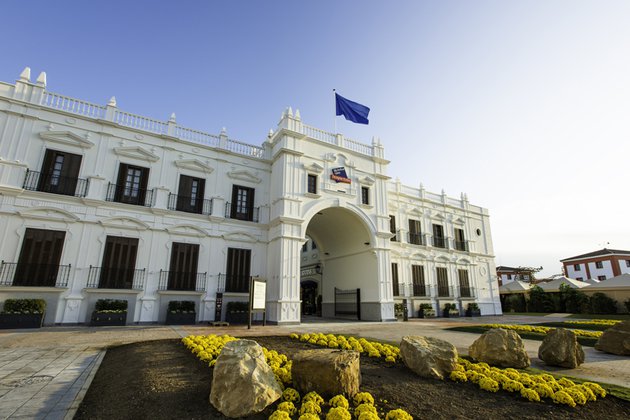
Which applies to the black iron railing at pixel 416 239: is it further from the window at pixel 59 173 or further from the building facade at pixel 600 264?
the building facade at pixel 600 264

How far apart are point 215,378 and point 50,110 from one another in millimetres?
17225

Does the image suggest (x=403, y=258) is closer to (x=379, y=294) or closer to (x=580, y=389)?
(x=379, y=294)

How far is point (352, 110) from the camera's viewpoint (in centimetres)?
2156

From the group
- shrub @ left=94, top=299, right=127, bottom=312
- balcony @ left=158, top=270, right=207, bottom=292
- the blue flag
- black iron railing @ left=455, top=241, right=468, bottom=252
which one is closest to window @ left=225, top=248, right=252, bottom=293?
balcony @ left=158, top=270, right=207, bottom=292

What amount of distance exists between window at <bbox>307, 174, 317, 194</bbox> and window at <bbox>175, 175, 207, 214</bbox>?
237 inches

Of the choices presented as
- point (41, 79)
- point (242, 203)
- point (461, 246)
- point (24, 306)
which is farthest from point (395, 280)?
point (41, 79)

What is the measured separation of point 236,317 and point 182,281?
10.7 feet

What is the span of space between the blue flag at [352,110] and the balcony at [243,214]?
830 centimetres

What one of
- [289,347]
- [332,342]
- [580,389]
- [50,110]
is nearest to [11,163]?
[50,110]

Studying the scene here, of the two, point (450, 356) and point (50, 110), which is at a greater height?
point (50, 110)

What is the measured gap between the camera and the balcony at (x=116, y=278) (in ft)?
48.5

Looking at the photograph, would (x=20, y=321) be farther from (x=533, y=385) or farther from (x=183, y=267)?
(x=533, y=385)

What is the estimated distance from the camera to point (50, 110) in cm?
1550

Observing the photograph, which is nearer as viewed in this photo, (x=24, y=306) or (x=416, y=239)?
(x=24, y=306)
